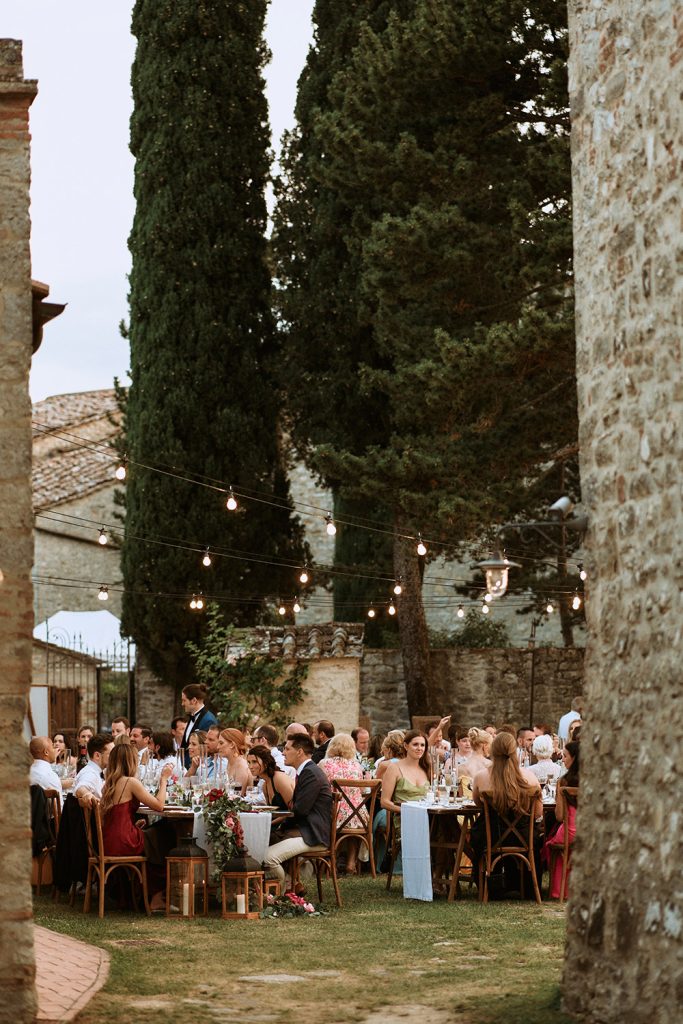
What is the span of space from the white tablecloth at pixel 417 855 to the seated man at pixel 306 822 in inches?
28.0

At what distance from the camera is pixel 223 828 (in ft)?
35.0

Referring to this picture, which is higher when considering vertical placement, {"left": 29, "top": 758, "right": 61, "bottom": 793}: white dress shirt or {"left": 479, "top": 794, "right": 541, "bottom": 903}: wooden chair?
{"left": 29, "top": 758, "right": 61, "bottom": 793}: white dress shirt

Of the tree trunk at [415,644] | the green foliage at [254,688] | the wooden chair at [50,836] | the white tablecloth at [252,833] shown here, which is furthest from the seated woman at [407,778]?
the tree trunk at [415,644]

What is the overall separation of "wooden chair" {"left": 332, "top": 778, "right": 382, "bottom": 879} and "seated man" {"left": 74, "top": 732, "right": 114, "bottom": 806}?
194 centimetres

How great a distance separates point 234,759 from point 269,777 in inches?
13.4

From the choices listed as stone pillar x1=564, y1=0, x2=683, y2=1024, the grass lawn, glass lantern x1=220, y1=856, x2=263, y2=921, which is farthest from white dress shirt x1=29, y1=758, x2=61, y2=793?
stone pillar x1=564, y1=0, x2=683, y2=1024

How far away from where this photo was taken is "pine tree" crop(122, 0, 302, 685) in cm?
2278

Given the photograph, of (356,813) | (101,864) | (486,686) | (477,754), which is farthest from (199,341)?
(101,864)

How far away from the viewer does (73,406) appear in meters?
37.0

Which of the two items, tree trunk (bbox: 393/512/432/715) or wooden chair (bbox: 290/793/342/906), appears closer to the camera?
wooden chair (bbox: 290/793/342/906)

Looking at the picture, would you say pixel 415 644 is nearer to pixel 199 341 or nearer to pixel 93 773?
pixel 199 341

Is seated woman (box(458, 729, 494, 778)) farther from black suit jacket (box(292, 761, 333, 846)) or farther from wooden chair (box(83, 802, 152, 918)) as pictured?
wooden chair (box(83, 802, 152, 918))

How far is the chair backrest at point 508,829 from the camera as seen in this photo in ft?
37.1

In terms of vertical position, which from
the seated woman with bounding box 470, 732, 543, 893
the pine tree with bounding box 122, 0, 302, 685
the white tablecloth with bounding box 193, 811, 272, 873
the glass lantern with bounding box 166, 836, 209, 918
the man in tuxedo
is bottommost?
the glass lantern with bounding box 166, 836, 209, 918
